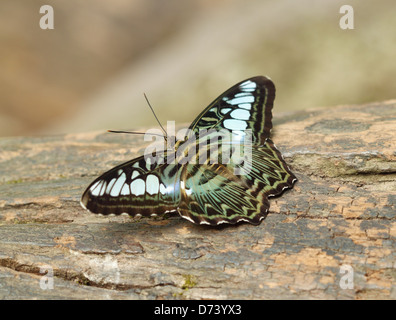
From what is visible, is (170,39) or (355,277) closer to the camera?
(355,277)

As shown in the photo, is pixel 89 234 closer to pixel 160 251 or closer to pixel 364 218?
pixel 160 251

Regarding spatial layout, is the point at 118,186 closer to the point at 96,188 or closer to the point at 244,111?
the point at 96,188

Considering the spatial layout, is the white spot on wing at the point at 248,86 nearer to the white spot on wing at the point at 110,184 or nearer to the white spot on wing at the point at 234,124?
the white spot on wing at the point at 234,124

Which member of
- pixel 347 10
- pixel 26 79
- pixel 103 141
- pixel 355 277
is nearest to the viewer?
pixel 355 277

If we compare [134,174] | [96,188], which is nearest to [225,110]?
[134,174]

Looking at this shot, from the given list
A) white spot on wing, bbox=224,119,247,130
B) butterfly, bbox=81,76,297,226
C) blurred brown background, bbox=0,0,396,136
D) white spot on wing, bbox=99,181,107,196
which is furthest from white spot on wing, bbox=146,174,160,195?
blurred brown background, bbox=0,0,396,136

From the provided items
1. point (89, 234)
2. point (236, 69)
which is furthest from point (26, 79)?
point (89, 234)
